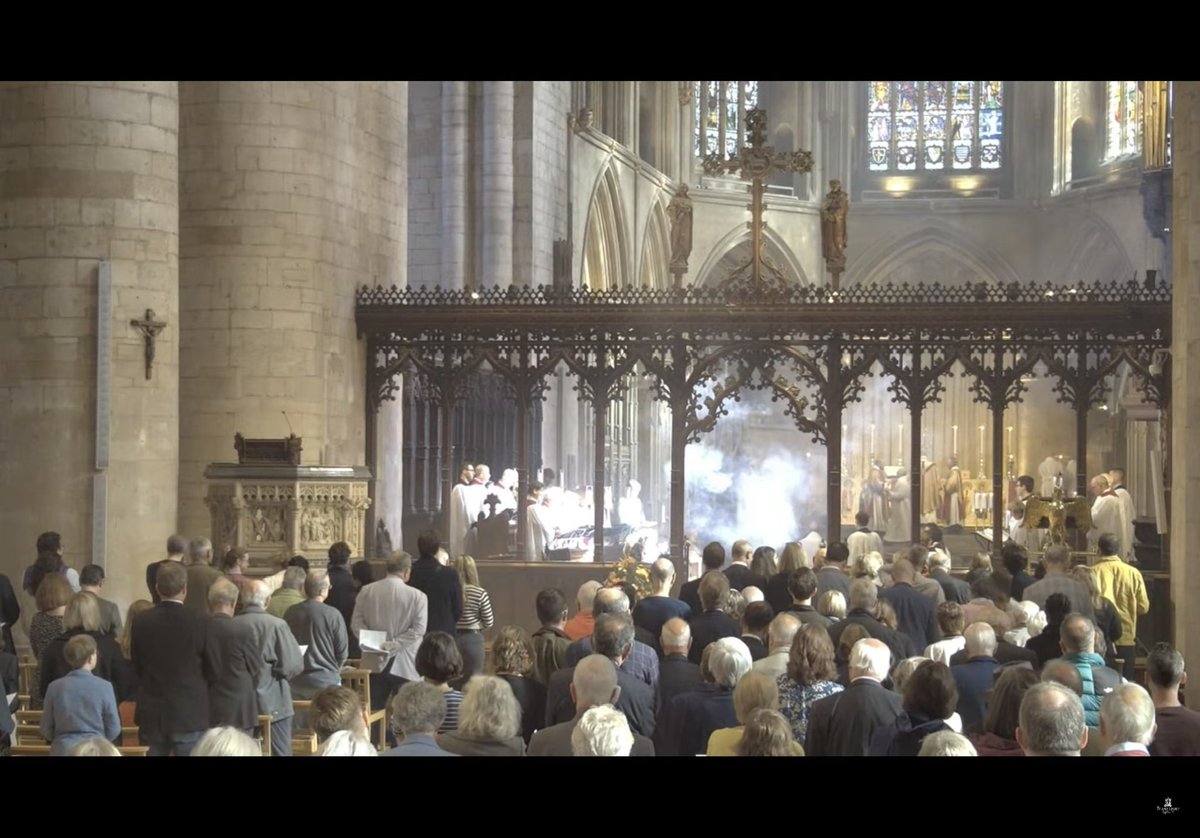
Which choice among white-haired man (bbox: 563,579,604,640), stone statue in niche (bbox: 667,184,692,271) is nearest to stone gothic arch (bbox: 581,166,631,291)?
stone statue in niche (bbox: 667,184,692,271)

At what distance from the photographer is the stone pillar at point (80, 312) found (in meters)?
13.5

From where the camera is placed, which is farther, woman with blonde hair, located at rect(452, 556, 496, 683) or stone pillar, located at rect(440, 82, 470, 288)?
stone pillar, located at rect(440, 82, 470, 288)

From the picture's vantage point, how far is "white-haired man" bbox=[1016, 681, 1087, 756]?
5.38m

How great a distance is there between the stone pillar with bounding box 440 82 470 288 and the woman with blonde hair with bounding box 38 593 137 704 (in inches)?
599

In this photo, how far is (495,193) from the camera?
2369cm

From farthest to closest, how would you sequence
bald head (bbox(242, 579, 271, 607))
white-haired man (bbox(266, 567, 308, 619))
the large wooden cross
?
the large wooden cross → white-haired man (bbox(266, 567, 308, 619)) → bald head (bbox(242, 579, 271, 607))

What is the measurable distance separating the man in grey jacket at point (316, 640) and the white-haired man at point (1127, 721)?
4799 millimetres

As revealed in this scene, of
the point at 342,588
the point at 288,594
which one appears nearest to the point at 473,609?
the point at 342,588

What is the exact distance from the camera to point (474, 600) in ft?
35.6

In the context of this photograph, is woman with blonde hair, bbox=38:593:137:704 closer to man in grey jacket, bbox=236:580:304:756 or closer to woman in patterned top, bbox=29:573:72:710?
woman in patterned top, bbox=29:573:72:710

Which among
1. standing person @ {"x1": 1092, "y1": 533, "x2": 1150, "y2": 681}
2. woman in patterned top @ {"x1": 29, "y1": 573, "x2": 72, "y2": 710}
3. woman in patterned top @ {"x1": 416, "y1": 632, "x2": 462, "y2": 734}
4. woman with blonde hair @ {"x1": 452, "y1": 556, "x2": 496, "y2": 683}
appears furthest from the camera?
standing person @ {"x1": 1092, "y1": 533, "x2": 1150, "y2": 681}

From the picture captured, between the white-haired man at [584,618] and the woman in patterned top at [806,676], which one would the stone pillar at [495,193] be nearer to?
the white-haired man at [584,618]
